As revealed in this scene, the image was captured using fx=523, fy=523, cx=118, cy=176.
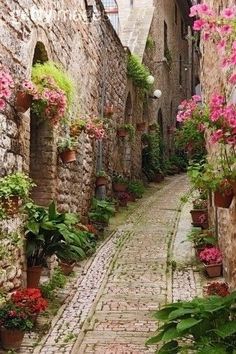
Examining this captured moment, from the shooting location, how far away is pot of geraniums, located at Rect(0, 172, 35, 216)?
16.5ft

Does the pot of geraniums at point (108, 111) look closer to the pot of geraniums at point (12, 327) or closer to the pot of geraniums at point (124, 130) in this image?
the pot of geraniums at point (124, 130)

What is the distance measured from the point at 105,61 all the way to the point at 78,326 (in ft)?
23.4

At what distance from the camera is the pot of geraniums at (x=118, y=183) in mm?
12516

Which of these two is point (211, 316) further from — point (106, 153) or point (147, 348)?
point (106, 153)

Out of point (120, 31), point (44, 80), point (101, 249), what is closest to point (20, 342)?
point (44, 80)

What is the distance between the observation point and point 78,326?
5.32m

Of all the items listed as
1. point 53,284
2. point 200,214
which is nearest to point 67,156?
point 53,284

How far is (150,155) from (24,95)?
11.3 m

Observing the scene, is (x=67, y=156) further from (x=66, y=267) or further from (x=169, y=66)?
(x=169, y=66)

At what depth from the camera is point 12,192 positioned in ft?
16.8

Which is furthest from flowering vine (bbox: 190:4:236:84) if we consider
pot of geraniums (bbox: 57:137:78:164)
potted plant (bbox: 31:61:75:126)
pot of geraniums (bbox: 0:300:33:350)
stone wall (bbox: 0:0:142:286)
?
pot of geraniums (bbox: 57:137:78:164)

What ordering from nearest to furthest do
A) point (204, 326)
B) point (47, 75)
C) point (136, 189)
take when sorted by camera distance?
1. point (204, 326)
2. point (47, 75)
3. point (136, 189)

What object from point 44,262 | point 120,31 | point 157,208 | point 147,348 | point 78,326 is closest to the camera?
point 147,348

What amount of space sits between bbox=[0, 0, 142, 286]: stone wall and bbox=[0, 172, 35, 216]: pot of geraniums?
0.15 meters
